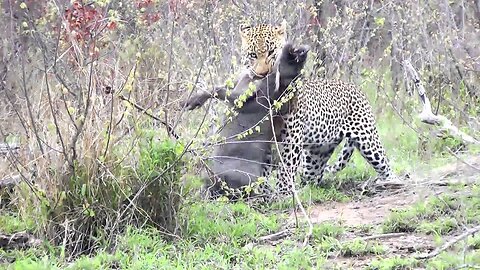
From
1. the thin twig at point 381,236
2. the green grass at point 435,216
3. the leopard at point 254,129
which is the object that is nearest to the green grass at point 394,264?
the thin twig at point 381,236

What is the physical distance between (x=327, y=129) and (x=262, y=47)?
3.35ft

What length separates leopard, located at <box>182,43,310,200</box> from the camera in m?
7.45

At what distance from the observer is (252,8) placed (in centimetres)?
1098

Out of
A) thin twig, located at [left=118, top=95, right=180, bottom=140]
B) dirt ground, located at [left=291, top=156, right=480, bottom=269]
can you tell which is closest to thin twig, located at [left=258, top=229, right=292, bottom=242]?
dirt ground, located at [left=291, top=156, right=480, bottom=269]

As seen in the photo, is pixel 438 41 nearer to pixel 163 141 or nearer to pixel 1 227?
pixel 163 141

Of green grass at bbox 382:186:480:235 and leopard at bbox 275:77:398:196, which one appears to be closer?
green grass at bbox 382:186:480:235

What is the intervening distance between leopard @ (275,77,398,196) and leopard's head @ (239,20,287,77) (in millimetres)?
409

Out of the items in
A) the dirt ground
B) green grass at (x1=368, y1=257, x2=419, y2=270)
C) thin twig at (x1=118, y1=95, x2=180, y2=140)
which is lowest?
the dirt ground

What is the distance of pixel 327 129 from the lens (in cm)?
827

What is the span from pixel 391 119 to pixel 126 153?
17.9 ft

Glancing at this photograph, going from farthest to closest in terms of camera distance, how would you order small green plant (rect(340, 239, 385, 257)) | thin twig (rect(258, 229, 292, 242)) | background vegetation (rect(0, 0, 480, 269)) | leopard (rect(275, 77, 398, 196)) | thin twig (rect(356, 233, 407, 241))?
leopard (rect(275, 77, 398, 196)) < thin twig (rect(258, 229, 292, 242)) < thin twig (rect(356, 233, 407, 241)) < small green plant (rect(340, 239, 385, 257)) < background vegetation (rect(0, 0, 480, 269))

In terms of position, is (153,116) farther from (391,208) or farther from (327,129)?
(327,129)

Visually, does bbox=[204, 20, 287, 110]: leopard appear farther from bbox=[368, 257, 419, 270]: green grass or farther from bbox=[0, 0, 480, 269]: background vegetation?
bbox=[368, 257, 419, 270]: green grass

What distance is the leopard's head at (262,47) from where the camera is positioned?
25.8 feet
